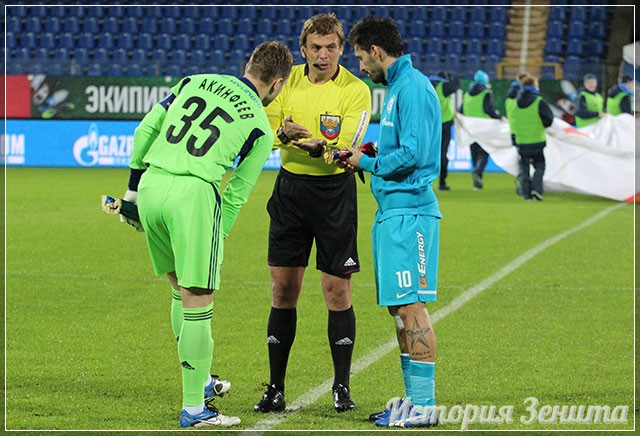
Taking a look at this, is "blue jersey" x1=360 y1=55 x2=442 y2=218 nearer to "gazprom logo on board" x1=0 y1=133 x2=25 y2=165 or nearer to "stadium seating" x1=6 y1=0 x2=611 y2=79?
"gazprom logo on board" x1=0 y1=133 x2=25 y2=165

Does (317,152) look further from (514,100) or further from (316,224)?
(514,100)

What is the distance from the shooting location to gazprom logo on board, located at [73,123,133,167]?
2425 cm

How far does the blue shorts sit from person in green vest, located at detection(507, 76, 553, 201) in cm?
1241

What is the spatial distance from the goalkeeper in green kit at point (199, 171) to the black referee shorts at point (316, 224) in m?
0.50

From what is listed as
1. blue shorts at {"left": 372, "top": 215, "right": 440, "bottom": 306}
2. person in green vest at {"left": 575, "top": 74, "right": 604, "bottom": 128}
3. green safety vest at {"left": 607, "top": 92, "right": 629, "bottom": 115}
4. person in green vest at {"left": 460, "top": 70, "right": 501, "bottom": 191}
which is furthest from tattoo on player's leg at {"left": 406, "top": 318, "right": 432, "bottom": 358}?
green safety vest at {"left": 607, "top": 92, "right": 629, "bottom": 115}

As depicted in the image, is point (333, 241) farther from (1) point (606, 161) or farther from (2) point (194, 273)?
(1) point (606, 161)

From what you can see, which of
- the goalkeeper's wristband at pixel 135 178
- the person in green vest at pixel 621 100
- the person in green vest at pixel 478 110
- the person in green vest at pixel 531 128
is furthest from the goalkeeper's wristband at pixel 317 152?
the person in green vest at pixel 621 100

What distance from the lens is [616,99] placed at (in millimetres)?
21438

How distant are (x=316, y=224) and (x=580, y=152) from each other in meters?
13.2

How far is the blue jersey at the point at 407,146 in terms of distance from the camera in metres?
5.04

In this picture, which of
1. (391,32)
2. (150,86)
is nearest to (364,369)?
(391,32)

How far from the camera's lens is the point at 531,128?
56.6 ft

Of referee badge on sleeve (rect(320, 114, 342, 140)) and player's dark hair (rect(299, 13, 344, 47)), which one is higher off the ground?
player's dark hair (rect(299, 13, 344, 47))

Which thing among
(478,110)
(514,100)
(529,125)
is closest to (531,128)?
(529,125)
